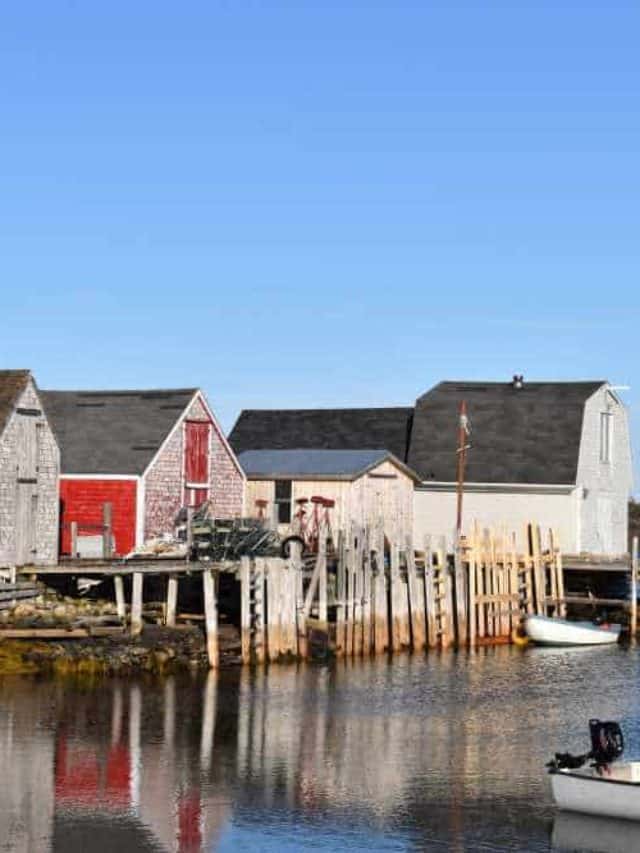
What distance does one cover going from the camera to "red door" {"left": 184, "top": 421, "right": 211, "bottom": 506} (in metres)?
52.9

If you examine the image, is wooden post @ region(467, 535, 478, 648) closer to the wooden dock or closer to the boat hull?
the wooden dock

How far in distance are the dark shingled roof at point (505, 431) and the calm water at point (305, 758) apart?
57.2 feet

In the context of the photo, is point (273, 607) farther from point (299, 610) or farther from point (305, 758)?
point (305, 758)

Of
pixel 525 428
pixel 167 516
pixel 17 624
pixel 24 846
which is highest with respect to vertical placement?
pixel 525 428

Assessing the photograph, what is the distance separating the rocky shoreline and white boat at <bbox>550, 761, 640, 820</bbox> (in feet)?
54.5

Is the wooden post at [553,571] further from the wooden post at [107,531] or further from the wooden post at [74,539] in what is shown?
the wooden post at [74,539]

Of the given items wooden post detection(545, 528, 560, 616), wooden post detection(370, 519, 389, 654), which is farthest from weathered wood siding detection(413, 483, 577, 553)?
wooden post detection(370, 519, 389, 654)

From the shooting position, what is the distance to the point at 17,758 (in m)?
30.3

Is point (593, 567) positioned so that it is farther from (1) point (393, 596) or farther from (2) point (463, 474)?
(1) point (393, 596)

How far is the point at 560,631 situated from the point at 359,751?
21746mm

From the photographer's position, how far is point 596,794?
26.0 meters

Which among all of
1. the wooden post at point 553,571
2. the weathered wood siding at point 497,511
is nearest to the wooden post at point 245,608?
the wooden post at point 553,571

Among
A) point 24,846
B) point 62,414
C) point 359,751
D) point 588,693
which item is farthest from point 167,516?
point 24,846

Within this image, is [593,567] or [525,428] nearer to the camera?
[593,567]
